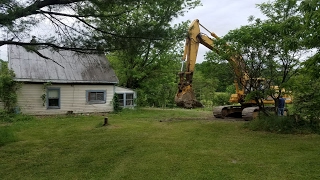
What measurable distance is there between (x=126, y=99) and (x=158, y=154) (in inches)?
495

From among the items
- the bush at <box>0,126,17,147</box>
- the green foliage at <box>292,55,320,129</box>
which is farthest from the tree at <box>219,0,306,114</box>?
the bush at <box>0,126,17,147</box>

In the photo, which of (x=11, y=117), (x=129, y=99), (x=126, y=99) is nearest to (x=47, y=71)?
(x=11, y=117)

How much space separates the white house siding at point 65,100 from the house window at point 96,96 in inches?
7.4

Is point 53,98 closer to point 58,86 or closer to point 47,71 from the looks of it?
point 58,86

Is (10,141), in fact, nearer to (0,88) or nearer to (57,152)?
(57,152)

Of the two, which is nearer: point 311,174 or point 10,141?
point 311,174

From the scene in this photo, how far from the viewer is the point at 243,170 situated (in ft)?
19.4

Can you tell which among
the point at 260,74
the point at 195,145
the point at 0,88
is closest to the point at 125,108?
the point at 0,88

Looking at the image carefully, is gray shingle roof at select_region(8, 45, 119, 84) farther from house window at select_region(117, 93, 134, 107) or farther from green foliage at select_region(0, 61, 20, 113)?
house window at select_region(117, 93, 134, 107)

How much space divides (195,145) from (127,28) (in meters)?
3.79

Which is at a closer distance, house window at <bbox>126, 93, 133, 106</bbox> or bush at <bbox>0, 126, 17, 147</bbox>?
bush at <bbox>0, 126, 17, 147</bbox>

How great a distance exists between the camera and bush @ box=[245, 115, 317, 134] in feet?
33.9

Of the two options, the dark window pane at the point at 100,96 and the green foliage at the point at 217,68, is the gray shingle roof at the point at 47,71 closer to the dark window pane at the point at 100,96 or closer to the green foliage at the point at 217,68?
the dark window pane at the point at 100,96

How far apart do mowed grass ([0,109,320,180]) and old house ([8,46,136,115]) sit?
5075mm
